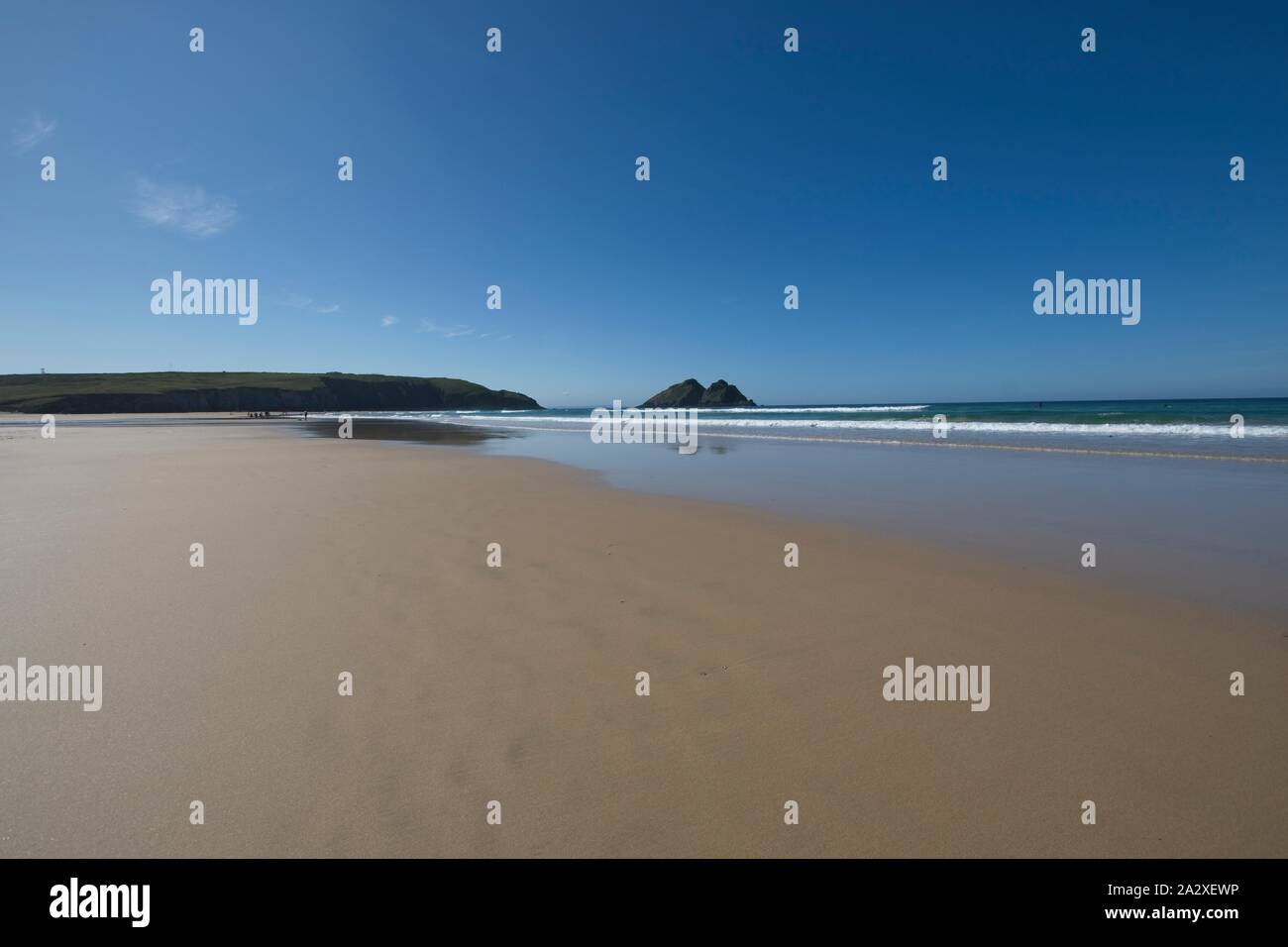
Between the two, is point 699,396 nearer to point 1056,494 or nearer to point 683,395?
point 683,395

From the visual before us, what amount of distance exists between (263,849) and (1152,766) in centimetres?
444

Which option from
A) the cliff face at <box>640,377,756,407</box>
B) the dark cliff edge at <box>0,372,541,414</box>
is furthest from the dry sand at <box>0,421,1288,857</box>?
the cliff face at <box>640,377,756,407</box>

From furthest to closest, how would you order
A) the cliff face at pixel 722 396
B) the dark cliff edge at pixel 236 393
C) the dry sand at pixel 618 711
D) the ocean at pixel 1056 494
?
the cliff face at pixel 722 396 → the dark cliff edge at pixel 236 393 → the ocean at pixel 1056 494 → the dry sand at pixel 618 711

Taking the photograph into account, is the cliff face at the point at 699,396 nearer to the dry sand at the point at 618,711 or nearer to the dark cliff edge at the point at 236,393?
the dark cliff edge at the point at 236,393

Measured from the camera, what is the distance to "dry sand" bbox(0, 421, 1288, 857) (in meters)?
2.61

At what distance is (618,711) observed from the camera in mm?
3611

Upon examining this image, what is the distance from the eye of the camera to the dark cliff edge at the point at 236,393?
9150cm

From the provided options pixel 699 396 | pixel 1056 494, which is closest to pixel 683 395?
pixel 699 396

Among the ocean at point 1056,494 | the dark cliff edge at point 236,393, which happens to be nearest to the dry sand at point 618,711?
the ocean at point 1056,494

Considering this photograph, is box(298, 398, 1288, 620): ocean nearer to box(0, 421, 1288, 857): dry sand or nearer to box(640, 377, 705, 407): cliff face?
box(0, 421, 1288, 857): dry sand

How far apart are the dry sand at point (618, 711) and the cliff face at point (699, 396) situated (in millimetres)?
128860

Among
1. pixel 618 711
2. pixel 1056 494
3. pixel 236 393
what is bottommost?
pixel 618 711

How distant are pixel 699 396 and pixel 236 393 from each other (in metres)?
99.8
